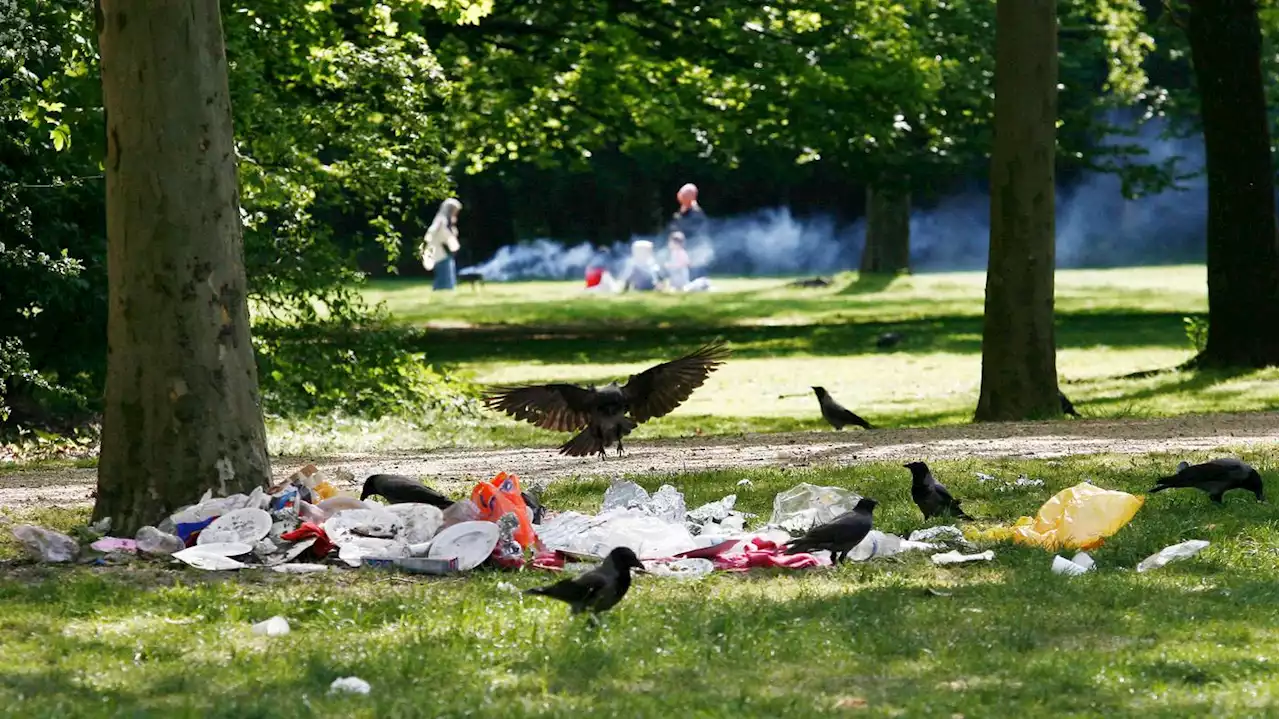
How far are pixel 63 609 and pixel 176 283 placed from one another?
2374 mm

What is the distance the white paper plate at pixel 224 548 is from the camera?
9.13m

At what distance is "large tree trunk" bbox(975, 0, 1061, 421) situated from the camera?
17.2m

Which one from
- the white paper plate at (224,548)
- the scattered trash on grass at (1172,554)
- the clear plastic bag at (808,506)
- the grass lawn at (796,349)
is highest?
the white paper plate at (224,548)

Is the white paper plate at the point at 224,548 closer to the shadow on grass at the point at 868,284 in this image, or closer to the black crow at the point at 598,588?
the black crow at the point at 598,588

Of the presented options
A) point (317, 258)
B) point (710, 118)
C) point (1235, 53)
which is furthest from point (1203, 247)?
point (317, 258)

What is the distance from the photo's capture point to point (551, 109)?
29562 mm

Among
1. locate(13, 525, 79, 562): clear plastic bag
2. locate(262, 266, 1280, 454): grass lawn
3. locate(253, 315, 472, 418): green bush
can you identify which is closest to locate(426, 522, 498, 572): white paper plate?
locate(13, 525, 79, 562): clear plastic bag

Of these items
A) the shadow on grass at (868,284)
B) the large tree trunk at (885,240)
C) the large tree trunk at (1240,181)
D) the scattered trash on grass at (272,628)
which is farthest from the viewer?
the large tree trunk at (885,240)

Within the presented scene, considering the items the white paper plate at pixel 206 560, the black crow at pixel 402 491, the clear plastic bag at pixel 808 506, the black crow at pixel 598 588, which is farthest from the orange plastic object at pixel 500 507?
the black crow at pixel 598 588

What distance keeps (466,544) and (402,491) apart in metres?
1.29

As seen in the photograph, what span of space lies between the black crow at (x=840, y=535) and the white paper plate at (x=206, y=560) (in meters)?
2.65

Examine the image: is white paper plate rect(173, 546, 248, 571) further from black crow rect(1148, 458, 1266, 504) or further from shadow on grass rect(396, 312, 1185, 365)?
shadow on grass rect(396, 312, 1185, 365)

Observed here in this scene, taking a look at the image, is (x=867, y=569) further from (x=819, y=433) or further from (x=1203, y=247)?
(x=1203, y=247)

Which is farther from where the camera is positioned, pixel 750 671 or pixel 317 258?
pixel 317 258
